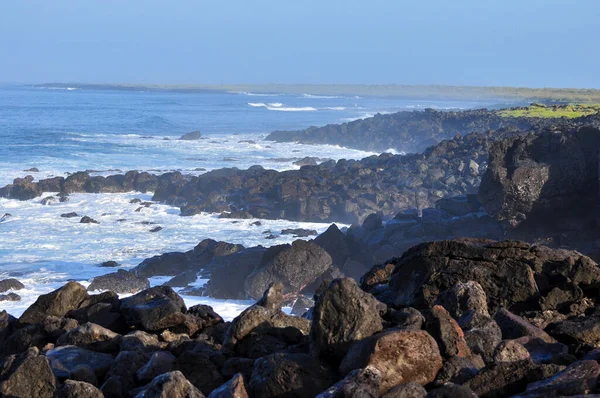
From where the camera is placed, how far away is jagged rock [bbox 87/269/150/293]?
20750 millimetres

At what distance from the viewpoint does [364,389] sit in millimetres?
5434

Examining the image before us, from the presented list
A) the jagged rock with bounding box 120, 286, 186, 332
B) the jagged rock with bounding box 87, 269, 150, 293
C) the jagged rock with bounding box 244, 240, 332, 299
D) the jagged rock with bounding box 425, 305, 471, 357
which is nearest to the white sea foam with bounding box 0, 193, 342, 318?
the jagged rock with bounding box 244, 240, 332, 299

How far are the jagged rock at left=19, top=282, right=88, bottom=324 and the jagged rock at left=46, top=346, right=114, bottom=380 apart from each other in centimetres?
191

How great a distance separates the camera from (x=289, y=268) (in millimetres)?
20047

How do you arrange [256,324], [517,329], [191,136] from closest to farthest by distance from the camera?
1. [517,329]
2. [256,324]
3. [191,136]

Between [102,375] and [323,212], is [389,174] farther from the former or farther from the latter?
[102,375]

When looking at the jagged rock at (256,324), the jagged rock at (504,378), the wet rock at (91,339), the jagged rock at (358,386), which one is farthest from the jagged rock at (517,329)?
the wet rock at (91,339)

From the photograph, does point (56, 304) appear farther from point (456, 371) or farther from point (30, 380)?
point (456, 371)

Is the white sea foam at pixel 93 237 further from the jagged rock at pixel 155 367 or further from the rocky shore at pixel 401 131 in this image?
the rocky shore at pixel 401 131

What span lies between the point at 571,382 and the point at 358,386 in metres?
1.55

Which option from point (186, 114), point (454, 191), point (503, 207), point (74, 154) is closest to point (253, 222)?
point (454, 191)

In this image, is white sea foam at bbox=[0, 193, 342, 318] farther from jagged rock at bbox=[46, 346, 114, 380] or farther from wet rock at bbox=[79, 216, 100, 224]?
jagged rock at bbox=[46, 346, 114, 380]

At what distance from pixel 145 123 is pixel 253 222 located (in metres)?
55.2

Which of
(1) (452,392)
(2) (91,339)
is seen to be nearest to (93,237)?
(2) (91,339)
